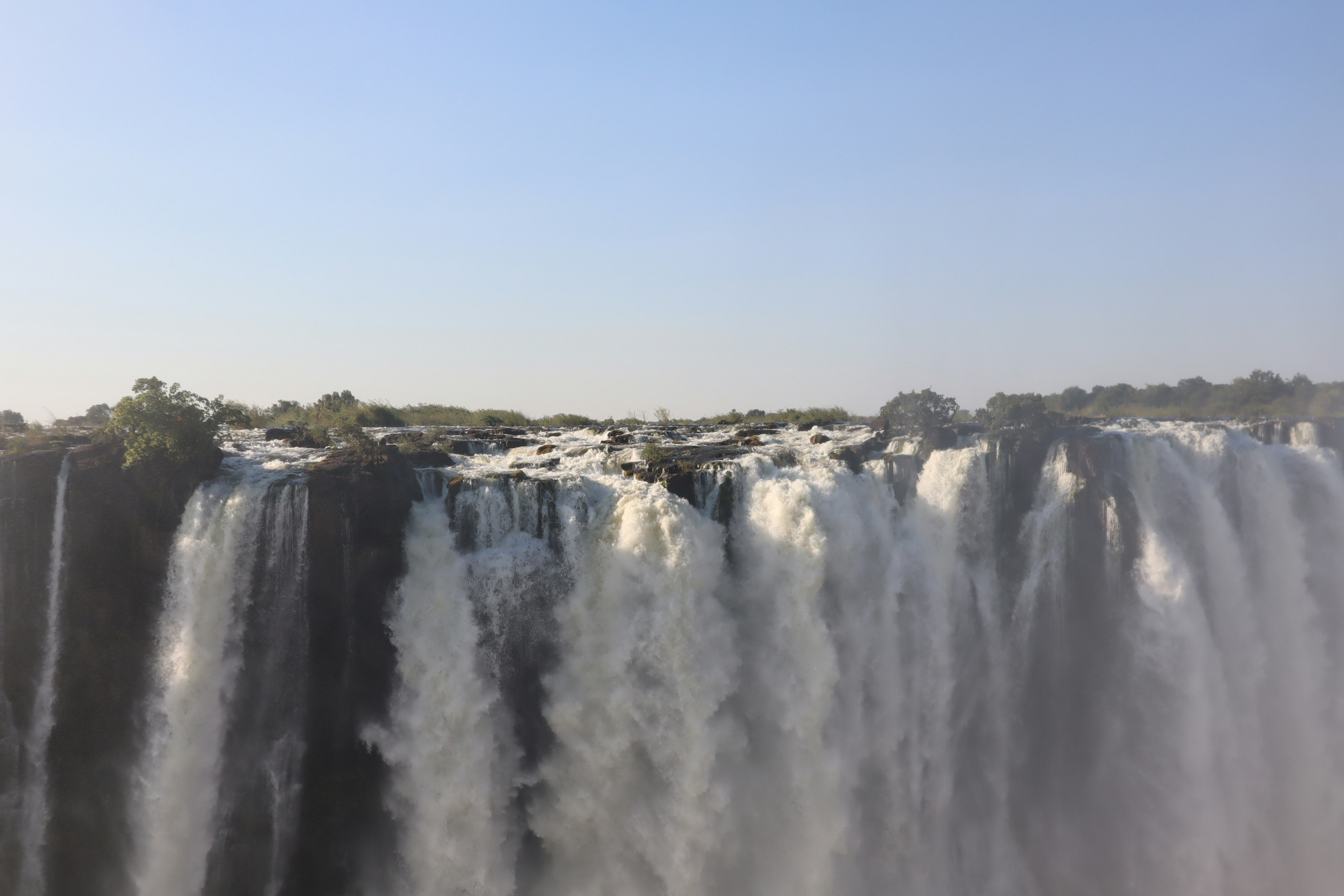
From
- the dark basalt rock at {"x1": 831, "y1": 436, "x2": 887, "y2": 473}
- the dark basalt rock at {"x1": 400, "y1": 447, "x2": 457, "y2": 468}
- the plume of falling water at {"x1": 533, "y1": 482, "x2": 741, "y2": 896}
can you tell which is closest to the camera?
the plume of falling water at {"x1": 533, "y1": 482, "x2": 741, "y2": 896}

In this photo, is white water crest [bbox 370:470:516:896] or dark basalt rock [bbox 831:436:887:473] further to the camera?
dark basalt rock [bbox 831:436:887:473]

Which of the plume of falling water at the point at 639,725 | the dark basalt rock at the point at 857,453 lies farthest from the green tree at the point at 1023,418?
the plume of falling water at the point at 639,725

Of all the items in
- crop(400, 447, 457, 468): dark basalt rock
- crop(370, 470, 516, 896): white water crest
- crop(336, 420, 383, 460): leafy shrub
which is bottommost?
crop(370, 470, 516, 896): white water crest

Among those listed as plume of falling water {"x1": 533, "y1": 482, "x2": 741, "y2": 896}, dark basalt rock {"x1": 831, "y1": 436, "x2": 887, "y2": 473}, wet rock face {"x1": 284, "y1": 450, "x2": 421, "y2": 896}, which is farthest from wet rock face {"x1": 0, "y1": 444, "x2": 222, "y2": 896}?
dark basalt rock {"x1": 831, "y1": 436, "x2": 887, "y2": 473}

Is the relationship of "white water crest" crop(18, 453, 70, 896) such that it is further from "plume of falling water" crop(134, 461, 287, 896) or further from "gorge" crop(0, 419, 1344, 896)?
"plume of falling water" crop(134, 461, 287, 896)

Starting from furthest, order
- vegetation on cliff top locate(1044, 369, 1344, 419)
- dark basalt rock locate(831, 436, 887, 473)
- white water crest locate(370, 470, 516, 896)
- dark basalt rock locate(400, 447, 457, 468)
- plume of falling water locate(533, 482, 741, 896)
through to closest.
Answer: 1. vegetation on cliff top locate(1044, 369, 1344, 419)
2. dark basalt rock locate(831, 436, 887, 473)
3. dark basalt rock locate(400, 447, 457, 468)
4. plume of falling water locate(533, 482, 741, 896)
5. white water crest locate(370, 470, 516, 896)

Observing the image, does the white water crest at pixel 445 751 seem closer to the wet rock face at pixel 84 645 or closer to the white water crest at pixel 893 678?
the white water crest at pixel 893 678

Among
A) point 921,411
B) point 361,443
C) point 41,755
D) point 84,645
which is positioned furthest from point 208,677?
point 921,411

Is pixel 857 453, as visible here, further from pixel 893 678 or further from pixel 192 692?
pixel 192 692

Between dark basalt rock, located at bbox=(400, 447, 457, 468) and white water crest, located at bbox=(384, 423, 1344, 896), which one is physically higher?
dark basalt rock, located at bbox=(400, 447, 457, 468)
